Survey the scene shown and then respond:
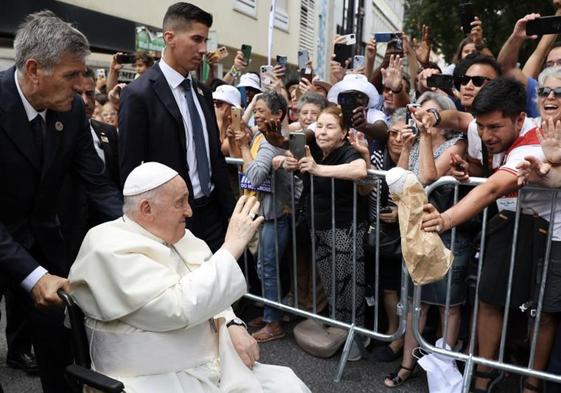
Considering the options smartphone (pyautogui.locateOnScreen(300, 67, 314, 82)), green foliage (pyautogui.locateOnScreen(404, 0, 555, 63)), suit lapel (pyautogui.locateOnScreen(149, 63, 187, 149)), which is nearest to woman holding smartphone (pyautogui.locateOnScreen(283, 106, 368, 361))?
suit lapel (pyautogui.locateOnScreen(149, 63, 187, 149))

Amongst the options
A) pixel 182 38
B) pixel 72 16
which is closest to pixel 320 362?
pixel 182 38

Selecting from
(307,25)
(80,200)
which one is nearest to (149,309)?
(80,200)

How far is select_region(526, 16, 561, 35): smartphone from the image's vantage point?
3.28m

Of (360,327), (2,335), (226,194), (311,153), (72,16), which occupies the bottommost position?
(2,335)

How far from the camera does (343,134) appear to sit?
3568 mm

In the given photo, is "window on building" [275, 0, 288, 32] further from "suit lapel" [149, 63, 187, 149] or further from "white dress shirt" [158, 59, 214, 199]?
"suit lapel" [149, 63, 187, 149]

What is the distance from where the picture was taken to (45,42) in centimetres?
212

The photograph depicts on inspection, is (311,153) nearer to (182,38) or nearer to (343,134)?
(343,134)

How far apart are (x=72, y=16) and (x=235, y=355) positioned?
29.9 ft

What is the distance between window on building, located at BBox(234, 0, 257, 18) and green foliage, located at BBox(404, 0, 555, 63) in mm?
5145

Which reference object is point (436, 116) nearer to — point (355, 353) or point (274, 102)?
point (274, 102)

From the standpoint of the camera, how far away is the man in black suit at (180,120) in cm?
297

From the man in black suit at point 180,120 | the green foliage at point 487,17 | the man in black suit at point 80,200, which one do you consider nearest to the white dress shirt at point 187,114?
the man in black suit at point 180,120

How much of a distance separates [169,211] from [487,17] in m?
14.4
